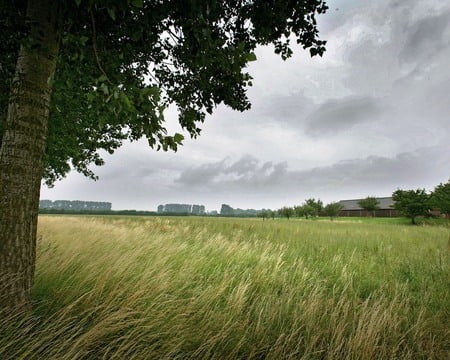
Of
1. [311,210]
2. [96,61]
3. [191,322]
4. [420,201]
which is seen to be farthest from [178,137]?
[311,210]

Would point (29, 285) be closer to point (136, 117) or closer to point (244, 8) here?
point (136, 117)

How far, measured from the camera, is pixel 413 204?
38375 millimetres

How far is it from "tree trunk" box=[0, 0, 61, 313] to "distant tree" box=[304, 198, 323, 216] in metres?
76.3

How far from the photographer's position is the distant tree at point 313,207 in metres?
73.1

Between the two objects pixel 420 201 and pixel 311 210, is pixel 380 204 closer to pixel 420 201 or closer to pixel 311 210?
pixel 311 210

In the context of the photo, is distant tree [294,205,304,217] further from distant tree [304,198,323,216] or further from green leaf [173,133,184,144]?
green leaf [173,133,184,144]

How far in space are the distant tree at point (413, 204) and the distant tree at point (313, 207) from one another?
107 ft

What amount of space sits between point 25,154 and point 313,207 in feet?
263

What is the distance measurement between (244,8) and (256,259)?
482 cm

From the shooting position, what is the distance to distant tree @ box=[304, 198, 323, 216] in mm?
73062

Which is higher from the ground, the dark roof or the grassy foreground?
the dark roof

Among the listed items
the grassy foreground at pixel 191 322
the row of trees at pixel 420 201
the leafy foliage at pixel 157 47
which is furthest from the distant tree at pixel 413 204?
the leafy foliage at pixel 157 47

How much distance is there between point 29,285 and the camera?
2.32 meters

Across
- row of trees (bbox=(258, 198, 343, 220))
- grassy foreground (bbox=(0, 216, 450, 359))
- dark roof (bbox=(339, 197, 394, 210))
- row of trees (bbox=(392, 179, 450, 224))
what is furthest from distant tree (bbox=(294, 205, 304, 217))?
grassy foreground (bbox=(0, 216, 450, 359))
